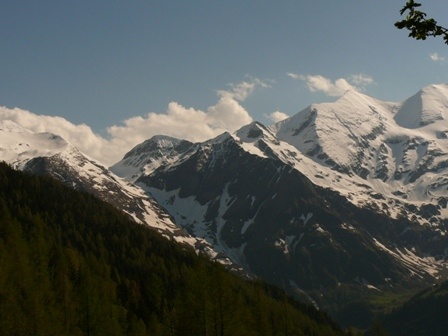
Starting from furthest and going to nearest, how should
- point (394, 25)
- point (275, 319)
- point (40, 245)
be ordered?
1. point (275, 319)
2. point (40, 245)
3. point (394, 25)

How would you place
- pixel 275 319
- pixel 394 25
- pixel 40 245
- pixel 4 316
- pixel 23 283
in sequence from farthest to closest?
pixel 275 319, pixel 40 245, pixel 23 283, pixel 4 316, pixel 394 25

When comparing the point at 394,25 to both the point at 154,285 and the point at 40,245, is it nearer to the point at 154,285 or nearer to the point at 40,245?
the point at 154,285

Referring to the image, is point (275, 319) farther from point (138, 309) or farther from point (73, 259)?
point (73, 259)

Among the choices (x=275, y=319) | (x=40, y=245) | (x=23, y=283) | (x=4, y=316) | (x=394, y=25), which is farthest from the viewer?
(x=275, y=319)

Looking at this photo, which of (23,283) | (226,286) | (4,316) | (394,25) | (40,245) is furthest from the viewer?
(40,245)

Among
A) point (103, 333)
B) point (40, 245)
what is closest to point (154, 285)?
point (103, 333)

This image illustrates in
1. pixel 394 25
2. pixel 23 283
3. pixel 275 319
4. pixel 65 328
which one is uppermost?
pixel 394 25

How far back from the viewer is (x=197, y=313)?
74.9 meters

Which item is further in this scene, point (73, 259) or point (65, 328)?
point (73, 259)

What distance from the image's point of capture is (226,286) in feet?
245

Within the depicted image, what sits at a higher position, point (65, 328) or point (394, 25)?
point (394, 25)

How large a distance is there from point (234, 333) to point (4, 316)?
30.9m

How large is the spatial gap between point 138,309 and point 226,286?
96437mm

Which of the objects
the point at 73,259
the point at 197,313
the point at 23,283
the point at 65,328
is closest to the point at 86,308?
the point at 65,328
